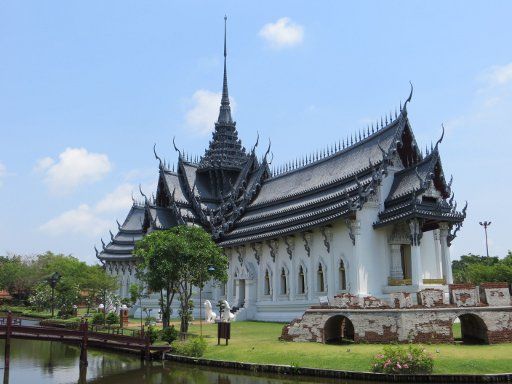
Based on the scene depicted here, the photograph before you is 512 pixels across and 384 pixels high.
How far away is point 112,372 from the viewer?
18156mm

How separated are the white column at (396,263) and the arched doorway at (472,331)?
17.7 ft

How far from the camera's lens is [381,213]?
26.1 metres

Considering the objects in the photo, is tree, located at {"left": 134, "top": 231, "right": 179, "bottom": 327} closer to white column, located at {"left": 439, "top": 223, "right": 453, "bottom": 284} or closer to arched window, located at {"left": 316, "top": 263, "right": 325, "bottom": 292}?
arched window, located at {"left": 316, "top": 263, "right": 325, "bottom": 292}

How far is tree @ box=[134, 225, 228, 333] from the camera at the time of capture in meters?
23.7

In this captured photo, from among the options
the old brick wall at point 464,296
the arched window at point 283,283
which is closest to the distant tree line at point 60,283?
the arched window at point 283,283

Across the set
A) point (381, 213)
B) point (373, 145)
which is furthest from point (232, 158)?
point (381, 213)

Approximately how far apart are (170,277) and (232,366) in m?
7.39

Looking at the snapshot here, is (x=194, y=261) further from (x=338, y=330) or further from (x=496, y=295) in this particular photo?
(x=496, y=295)

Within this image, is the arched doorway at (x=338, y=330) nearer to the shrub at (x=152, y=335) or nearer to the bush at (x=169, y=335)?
the bush at (x=169, y=335)

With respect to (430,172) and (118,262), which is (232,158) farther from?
(430,172)

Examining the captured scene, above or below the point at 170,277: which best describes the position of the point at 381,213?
above

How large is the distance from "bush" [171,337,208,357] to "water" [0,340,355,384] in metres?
0.53

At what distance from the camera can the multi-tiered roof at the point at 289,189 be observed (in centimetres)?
2547

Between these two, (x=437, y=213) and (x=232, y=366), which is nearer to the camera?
(x=232, y=366)
